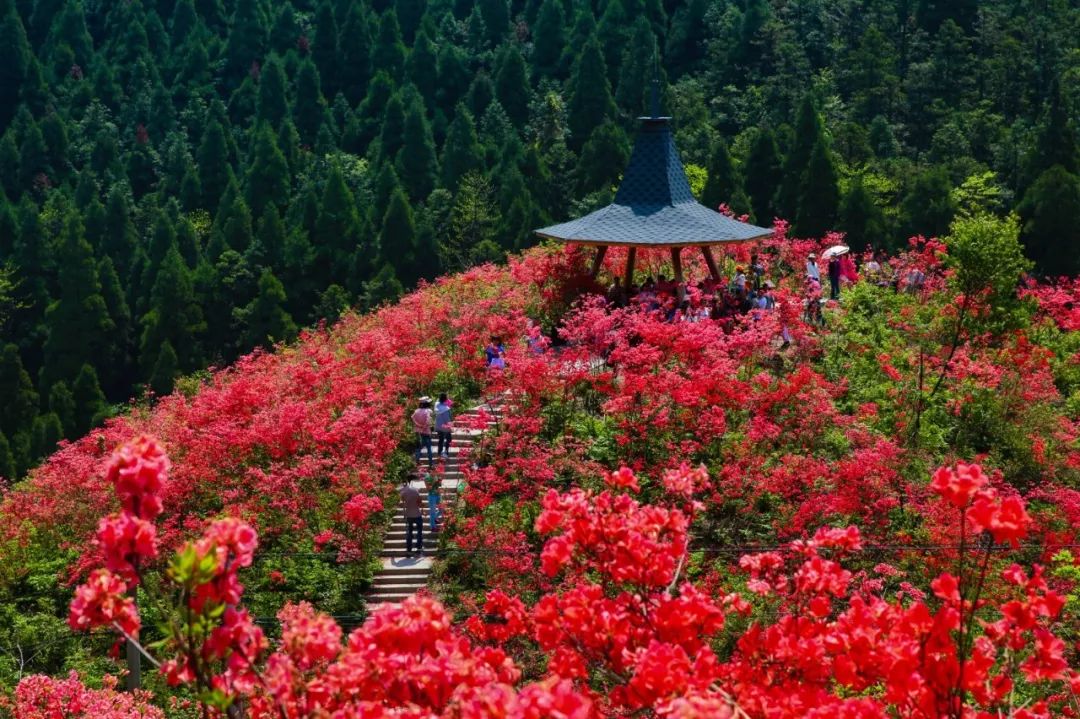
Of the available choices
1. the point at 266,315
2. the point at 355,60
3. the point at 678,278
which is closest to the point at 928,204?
the point at 678,278

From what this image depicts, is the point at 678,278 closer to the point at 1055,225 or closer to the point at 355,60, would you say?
the point at 1055,225

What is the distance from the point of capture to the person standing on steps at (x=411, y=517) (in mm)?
16438

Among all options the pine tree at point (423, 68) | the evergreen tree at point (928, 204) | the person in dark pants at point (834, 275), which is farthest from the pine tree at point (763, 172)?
the pine tree at point (423, 68)

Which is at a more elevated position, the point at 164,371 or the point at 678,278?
the point at 678,278

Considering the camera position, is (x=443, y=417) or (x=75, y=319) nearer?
(x=443, y=417)

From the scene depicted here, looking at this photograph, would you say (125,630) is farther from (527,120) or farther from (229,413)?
(527,120)

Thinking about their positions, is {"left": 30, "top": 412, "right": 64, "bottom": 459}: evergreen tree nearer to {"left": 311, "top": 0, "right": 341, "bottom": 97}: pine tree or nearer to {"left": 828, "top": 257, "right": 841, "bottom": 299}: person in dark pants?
{"left": 828, "top": 257, "right": 841, "bottom": 299}: person in dark pants

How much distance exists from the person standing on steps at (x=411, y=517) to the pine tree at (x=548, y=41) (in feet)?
192

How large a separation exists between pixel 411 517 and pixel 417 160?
46.6 metres

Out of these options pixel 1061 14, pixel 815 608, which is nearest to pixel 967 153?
pixel 1061 14

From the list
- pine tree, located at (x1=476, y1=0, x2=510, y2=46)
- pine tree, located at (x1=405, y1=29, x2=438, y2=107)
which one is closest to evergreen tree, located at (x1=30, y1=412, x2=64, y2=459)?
pine tree, located at (x1=405, y1=29, x2=438, y2=107)

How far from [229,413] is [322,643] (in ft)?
49.0

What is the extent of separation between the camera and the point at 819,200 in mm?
42469

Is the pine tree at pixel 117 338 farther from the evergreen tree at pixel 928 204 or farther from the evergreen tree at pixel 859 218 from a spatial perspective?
the evergreen tree at pixel 928 204
